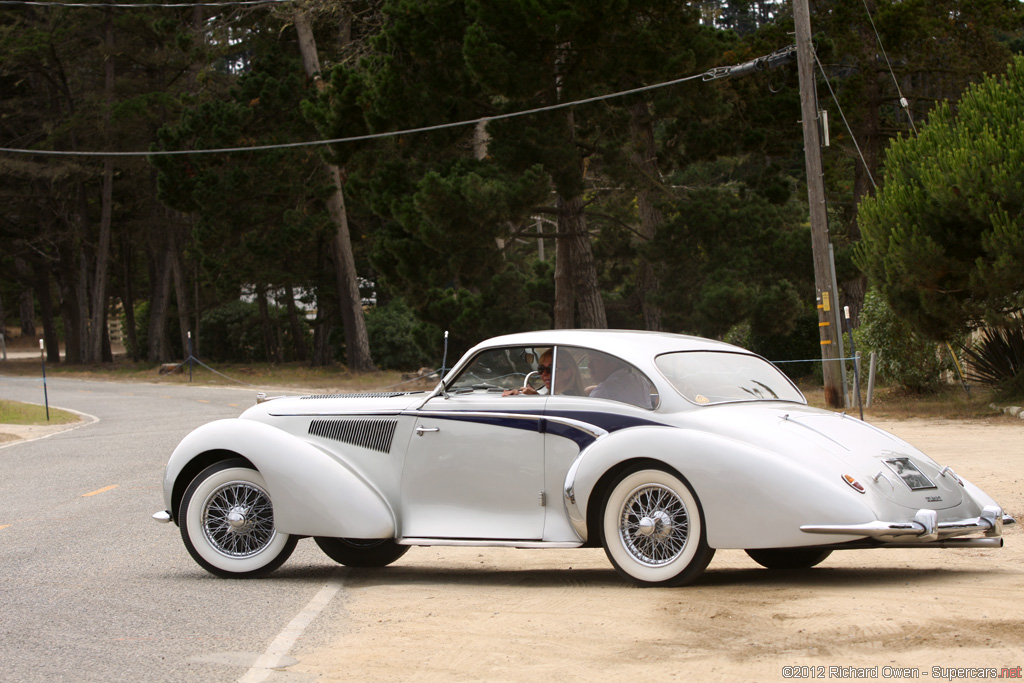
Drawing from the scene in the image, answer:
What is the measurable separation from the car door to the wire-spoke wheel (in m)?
0.99

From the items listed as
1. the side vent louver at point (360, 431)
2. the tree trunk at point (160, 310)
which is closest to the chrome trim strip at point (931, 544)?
the side vent louver at point (360, 431)

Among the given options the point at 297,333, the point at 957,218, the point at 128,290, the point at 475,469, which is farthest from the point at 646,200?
the point at 128,290

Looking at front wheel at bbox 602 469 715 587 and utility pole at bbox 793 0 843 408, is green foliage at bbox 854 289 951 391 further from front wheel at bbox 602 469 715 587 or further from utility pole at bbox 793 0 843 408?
front wheel at bbox 602 469 715 587

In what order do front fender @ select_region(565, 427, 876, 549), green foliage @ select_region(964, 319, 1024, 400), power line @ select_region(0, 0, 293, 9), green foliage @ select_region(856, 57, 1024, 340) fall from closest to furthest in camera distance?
front fender @ select_region(565, 427, 876, 549) < green foliage @ select_region(856, 57, 1024, 340) < green foliage @ select_region(964, 319, 1024, 400) < power line @ select_region(0, 0, 293, 9)

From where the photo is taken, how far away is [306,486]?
24.4 ft

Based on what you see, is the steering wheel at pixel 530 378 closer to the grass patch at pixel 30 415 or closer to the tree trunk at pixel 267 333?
the grass patch at pixel 30 415

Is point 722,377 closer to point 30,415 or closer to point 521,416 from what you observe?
point 521,416

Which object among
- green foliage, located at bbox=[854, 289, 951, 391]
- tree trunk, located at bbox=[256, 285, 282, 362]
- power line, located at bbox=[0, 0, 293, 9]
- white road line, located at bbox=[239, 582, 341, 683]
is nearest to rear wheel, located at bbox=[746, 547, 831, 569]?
white road line, located at bbox=[239, 582, 341, 683]

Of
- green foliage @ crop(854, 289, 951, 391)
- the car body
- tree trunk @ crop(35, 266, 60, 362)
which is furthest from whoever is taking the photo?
tree trunk @ crop(35, 266, 60, 362)

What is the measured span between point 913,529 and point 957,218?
13.7 meters

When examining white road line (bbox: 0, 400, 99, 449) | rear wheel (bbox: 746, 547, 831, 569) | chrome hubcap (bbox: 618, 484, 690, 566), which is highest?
chrome hubcap (bbox: 618, 484, 690, 566)

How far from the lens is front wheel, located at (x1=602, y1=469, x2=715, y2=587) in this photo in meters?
6.41

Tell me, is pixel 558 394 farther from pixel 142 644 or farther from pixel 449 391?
pixel 142 644

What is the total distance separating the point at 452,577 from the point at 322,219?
3400 cm
